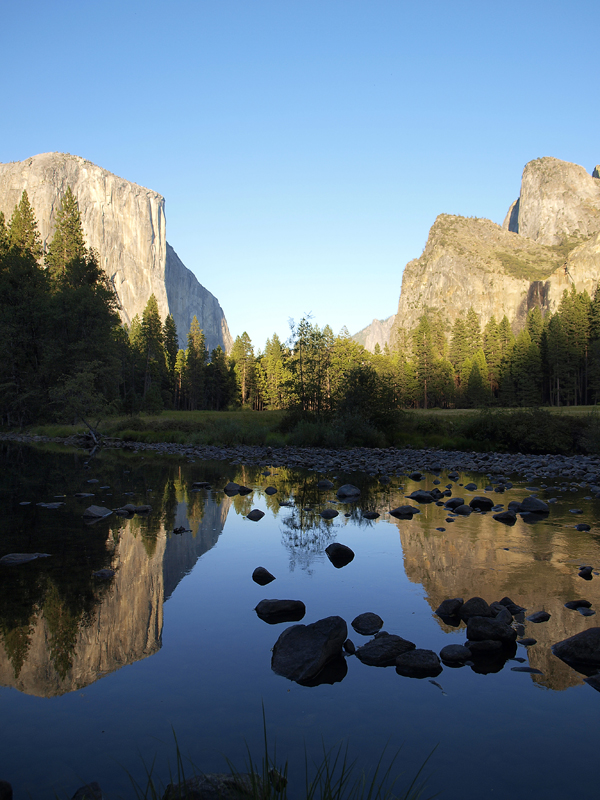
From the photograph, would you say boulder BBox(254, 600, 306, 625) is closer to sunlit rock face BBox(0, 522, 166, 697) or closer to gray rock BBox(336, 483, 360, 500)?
sunlit rock face BBox(0, 522, 166, 697)

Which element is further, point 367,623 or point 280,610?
point 280,610

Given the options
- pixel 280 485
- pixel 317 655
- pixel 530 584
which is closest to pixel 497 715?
pixel 317 655

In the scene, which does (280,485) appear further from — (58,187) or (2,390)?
(58,187)

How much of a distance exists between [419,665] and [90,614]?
3.28 metres

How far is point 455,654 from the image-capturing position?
4457 mm

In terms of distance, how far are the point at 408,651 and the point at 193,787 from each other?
2.44 m

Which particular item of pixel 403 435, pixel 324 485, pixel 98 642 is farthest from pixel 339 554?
pixel 403 435

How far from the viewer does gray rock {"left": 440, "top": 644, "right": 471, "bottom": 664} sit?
14.6 ft


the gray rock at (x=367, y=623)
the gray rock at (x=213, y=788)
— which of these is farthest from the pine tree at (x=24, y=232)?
the gray rock at (x=213, y=788)

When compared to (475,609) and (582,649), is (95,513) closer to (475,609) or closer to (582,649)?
(475,609)

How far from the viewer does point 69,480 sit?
1538 centimetres

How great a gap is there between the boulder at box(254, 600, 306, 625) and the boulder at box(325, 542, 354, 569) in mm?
2018

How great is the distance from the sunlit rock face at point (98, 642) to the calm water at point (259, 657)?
0.06 ft

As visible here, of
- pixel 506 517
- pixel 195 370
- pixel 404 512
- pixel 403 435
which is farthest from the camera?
pixel 195 370
